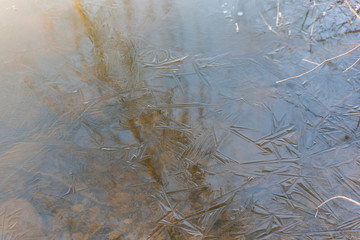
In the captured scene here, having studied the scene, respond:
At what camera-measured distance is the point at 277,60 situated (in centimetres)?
293

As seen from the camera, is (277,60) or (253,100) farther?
(277,60)

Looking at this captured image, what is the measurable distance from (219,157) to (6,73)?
2.47m

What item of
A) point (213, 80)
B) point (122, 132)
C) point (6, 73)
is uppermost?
point (6, 73)

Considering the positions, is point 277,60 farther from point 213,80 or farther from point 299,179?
point 299,179

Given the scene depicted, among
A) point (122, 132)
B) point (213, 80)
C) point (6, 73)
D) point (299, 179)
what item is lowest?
point (299, 179)

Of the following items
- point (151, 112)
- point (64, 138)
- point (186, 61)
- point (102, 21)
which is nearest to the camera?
point (64, 138)

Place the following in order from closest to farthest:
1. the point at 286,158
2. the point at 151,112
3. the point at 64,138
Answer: the point at 286,158
the point at 64,138
the point at 151,112

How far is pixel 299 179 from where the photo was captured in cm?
211

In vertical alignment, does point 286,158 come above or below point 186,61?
below

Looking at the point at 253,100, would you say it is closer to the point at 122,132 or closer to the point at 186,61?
the point at 186,61

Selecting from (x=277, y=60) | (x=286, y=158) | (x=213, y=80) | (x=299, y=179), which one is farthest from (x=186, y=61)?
(x=299, y=179)

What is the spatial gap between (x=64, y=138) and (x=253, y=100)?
1.85 meters

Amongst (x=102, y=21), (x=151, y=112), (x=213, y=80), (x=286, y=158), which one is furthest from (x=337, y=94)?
(x=102, y=21)

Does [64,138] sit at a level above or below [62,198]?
above
